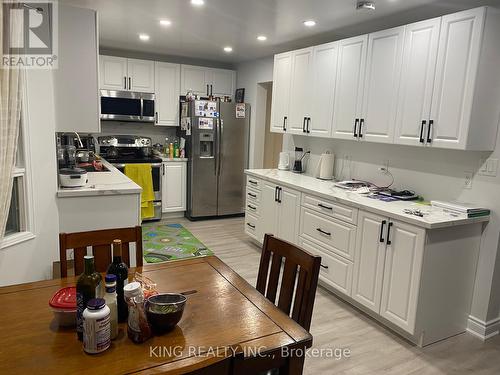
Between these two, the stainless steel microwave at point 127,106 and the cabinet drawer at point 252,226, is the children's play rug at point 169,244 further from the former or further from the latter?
the stainless steel microwave at point 127,106

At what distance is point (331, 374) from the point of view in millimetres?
2219

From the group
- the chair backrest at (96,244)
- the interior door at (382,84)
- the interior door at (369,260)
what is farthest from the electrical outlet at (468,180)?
the chair backrest at (96,244)

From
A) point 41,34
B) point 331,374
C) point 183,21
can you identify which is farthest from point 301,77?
point 331,374

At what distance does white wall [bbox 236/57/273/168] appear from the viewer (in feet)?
17.8

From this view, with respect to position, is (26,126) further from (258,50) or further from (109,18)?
(258,50)

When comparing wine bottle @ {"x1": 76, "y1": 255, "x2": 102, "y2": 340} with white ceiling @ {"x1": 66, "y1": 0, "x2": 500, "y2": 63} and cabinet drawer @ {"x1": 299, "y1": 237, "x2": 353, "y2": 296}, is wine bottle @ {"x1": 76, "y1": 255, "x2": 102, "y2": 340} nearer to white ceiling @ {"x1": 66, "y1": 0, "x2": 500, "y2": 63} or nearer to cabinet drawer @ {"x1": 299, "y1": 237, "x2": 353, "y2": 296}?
cabinet drawer @ {"x1": 299, "y1": 237, "x2": 353, "y2": 296}

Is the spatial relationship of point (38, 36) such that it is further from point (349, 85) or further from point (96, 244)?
point (349, 85)

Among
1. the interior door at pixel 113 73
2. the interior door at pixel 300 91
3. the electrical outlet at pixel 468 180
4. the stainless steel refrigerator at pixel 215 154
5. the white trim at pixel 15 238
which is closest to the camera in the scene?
the white trim at pixel 15 238

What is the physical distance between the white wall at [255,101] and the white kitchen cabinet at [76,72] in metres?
2.89

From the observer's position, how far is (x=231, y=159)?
561 cm

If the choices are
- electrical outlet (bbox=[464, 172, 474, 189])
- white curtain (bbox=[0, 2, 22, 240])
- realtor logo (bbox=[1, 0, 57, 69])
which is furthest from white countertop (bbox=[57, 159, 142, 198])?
electrical outlet (bbox=[464, 172, 474, 189])

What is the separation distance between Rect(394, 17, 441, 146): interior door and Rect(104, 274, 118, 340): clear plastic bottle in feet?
7.92

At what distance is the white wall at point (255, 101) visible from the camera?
5.41 m

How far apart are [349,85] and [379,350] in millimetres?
2241
